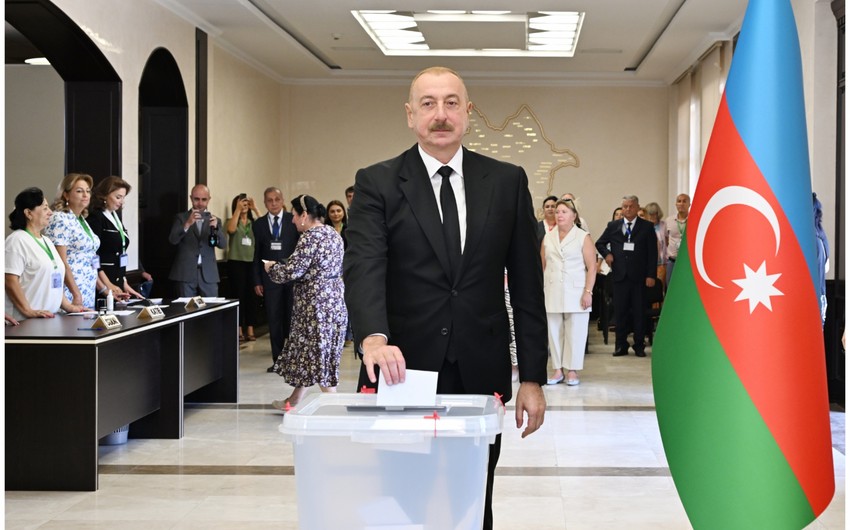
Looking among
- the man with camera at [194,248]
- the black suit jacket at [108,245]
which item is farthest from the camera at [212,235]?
the black suit jacket at [108,245]

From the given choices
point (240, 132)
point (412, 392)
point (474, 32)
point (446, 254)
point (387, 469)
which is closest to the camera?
point (387, 469)

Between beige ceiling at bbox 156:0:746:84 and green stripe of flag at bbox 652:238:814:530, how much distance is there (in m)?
8.23

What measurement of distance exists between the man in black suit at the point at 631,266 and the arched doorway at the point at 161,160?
4609 millimetres

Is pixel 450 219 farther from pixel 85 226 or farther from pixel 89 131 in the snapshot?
pixel 89 131

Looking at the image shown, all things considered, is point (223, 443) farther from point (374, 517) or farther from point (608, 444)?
point (374, 517)

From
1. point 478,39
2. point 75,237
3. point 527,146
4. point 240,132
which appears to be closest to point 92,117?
point 75,237

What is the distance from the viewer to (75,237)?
7066 millimetres

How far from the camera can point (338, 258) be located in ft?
22.6

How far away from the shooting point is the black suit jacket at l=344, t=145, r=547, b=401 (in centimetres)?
257

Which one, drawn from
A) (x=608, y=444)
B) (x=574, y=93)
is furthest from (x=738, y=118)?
(x=574, y=93)

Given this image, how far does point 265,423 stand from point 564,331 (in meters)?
3.18

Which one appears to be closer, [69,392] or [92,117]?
[69,392]

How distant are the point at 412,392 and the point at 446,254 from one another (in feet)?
2.12

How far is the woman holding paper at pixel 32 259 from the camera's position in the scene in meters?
6.14
